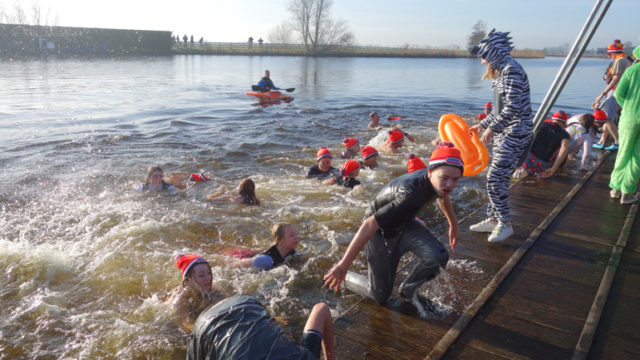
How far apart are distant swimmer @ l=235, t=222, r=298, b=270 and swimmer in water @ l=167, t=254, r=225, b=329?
830 millimetres

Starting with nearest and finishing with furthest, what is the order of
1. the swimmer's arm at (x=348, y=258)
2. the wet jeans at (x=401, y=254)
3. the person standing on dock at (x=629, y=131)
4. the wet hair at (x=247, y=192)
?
the swimmer's arm at (x=348, y=258), the wet jeans at (x=401, y=254), the person standing on dock at (x=629, y=131), the wet hair at (x=247, y=192)

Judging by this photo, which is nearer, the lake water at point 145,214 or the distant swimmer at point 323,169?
the lake water at point 145,214

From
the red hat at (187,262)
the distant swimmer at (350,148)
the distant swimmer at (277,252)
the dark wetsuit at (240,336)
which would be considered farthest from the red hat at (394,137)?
the dark wetsuit at (240,336)

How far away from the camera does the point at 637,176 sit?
606 centimetres

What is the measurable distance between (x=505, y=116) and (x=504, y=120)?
0.05 metres

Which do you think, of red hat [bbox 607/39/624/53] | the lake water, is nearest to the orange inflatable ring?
the lake water

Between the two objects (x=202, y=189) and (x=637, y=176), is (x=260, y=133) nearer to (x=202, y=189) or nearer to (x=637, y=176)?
(x=202, y=189)

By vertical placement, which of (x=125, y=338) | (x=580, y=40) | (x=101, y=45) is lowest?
(x=125, y=338)

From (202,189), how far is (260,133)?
20.4ft

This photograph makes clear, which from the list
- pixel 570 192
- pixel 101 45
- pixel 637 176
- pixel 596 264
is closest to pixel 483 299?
pixel 596 264

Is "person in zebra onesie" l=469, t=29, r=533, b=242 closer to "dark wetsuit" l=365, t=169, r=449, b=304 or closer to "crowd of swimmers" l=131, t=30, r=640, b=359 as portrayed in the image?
"crowd of swimmers" l=131, t=30, r=640, b=359

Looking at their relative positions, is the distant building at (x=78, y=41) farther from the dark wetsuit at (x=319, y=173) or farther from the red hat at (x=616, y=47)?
the red hat at (x=616, y=47)

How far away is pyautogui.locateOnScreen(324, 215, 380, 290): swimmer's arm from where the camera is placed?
309 centimetres

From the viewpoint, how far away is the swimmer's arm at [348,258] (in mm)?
3088
